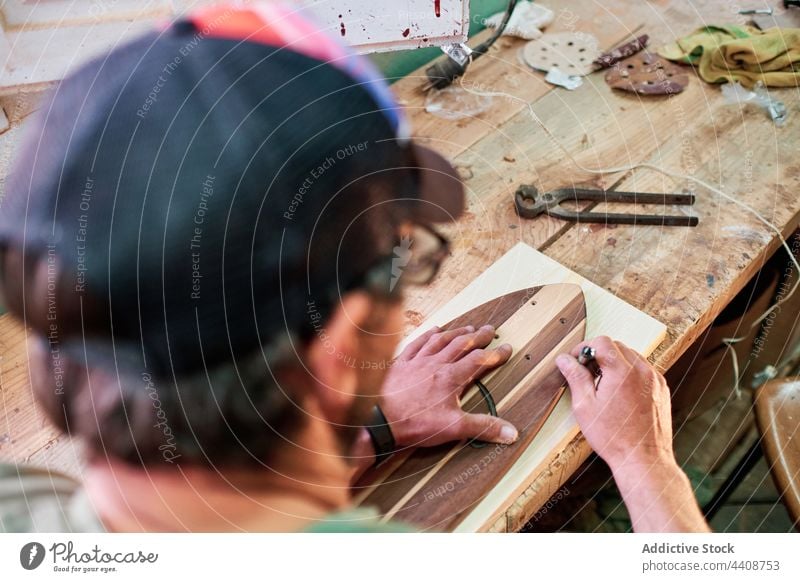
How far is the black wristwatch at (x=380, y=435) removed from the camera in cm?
63

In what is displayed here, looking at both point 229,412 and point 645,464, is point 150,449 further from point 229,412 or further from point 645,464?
point 645,464

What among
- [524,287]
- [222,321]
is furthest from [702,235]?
[222,321]

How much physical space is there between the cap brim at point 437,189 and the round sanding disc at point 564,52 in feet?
0.72

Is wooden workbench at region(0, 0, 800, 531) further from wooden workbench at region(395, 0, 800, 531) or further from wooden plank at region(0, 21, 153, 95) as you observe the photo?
wooden plank at region(0, 21, 153, 95)

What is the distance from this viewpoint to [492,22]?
98cm

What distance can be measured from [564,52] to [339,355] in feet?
1.69

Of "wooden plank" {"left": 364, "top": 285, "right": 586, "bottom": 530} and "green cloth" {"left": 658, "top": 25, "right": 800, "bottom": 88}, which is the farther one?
"green cloth" {"left": 658, "top": 25, "right": 800, "bottom": 88}

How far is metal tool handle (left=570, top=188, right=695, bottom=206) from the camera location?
81cm

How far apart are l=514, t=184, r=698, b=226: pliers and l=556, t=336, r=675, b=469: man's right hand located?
Answer: 7.0 inches

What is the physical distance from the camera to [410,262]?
2.39 feet

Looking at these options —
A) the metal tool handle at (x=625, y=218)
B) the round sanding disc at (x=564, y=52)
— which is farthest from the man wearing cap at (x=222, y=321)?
the round sanding disc at (x=564, y=52)

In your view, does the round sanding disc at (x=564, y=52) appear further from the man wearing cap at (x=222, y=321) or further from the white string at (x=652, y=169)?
the man wearing cap at (x=222, y=321)

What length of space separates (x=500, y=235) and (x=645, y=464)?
10.5 inches

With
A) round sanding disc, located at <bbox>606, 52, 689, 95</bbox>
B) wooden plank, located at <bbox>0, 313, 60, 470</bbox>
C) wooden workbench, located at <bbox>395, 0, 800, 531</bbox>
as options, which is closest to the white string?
wooden workbench, located at <bbox>395, 0, 800, 531</bbox>
